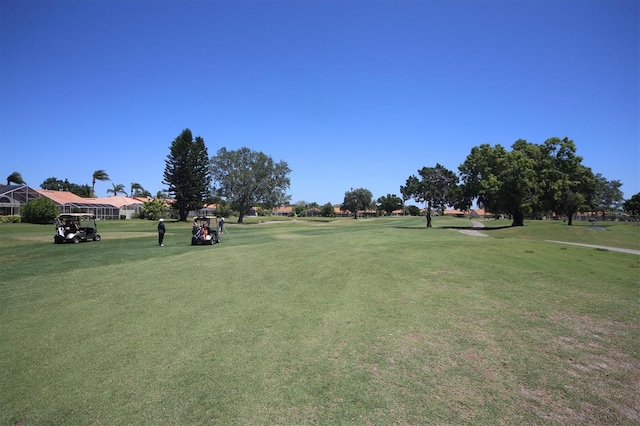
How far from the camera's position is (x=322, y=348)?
5984 mm

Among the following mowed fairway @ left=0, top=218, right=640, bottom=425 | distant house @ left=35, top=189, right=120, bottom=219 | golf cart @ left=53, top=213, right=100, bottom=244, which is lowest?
mowed fairway @ left=0, top=218, right=640, bottom=425

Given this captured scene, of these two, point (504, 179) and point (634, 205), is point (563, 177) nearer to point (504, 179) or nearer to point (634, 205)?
point (504, 179)

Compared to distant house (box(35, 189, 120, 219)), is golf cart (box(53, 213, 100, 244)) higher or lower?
lower

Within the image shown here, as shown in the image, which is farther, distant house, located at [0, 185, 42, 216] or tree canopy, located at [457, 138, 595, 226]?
distant house, located at [0, 185, 42, 216]

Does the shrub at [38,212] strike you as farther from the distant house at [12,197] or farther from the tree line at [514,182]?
the tree line at [514,182]

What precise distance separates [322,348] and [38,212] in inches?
1967

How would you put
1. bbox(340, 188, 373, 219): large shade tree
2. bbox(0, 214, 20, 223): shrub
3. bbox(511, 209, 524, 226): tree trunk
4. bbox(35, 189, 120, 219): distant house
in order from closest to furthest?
bbox(0, 214, 20, 223): shrub < bbox(511, 209, 524, 226): tree trunk < bbox(35, 189, 120, 219): distant house < bbox(340, 188, 373, 219): large shade tree

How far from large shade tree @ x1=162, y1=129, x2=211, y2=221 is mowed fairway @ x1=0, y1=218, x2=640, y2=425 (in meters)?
58.6

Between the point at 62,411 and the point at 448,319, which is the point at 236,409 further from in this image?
the point at 448,319

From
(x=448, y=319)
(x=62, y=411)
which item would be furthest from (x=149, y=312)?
(x=448, y=319)

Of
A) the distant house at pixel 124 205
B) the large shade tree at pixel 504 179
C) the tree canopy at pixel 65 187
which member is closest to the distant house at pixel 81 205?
the distant house at pixel 124 205

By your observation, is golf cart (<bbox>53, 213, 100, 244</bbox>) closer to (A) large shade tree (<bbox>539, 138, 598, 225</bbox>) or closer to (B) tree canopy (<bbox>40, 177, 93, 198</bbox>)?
(A) large shade tree (<bbox>539, 138, 598, 225</bbox>)

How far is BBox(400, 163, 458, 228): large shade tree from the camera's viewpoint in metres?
49.6

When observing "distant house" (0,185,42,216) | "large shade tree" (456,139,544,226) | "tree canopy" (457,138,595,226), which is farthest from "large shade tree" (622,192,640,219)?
"distant house" (0,185,42,216)
